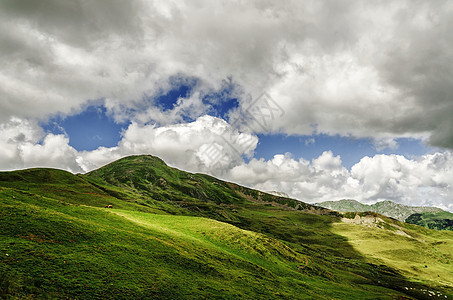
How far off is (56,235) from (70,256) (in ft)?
19.9

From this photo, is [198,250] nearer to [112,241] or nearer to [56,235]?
[112,241]

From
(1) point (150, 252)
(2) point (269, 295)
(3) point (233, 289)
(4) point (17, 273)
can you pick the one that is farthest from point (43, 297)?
(2) point (269, 295)

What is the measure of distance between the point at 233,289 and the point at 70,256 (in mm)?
25132

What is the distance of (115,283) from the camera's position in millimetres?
27312

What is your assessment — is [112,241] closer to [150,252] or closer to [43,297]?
[150,252]

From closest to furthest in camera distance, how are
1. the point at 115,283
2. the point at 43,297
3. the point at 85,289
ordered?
1. the point at 43,297
2. the point at 85,289
3. the point at 115,283

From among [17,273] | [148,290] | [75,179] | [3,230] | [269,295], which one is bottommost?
[269,295]

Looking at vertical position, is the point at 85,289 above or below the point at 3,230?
below

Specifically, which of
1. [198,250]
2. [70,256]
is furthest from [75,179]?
[70,256]

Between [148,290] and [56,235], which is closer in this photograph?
[148,290]

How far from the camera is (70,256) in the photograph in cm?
2883

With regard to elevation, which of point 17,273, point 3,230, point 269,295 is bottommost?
point 269,295

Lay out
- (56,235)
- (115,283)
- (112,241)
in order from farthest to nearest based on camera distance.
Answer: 1. (112,241)
2. (56,235)
3. (115,283)

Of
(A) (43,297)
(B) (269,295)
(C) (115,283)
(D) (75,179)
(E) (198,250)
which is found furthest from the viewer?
(D) (75,179)
